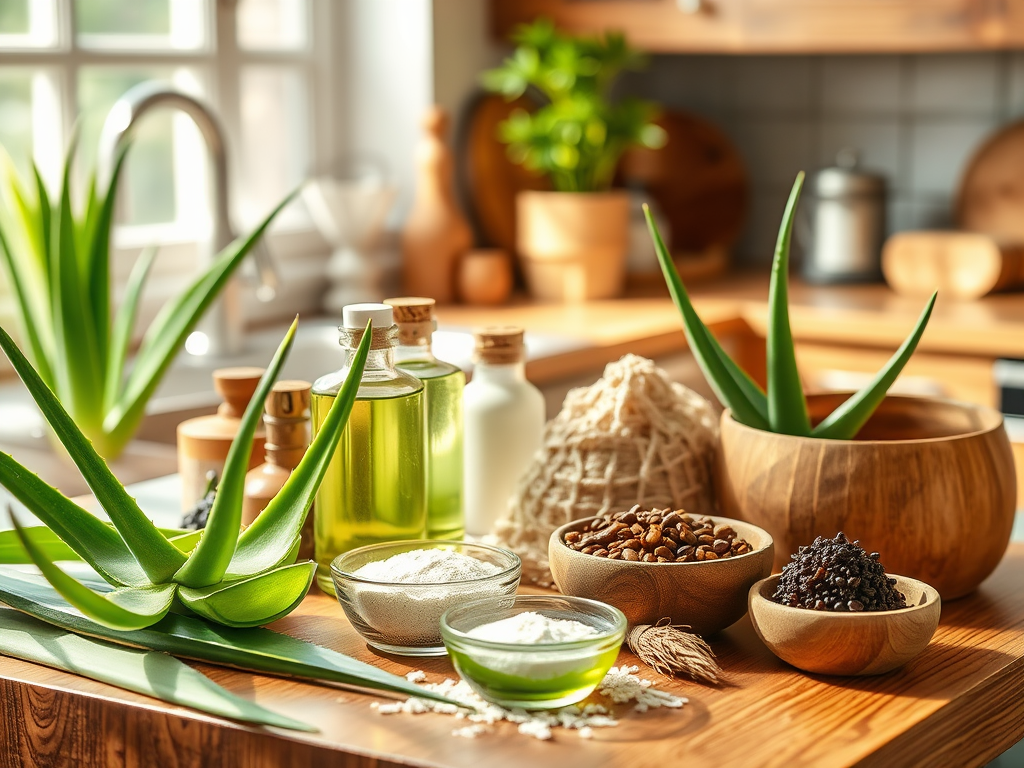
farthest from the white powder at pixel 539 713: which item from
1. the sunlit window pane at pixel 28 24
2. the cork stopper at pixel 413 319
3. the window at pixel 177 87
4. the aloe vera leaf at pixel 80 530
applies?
the sunlit window pane at pixel 28 24

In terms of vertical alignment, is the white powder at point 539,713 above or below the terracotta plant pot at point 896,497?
below

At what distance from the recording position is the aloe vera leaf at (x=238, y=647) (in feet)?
2.90

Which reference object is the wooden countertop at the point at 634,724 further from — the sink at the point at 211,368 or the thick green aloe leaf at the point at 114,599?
the sink at the point at 211,368

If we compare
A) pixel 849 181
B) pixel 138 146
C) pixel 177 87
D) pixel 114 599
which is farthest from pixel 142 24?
pixel 114 599

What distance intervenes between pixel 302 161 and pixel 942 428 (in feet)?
7.26

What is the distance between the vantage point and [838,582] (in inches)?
35.9

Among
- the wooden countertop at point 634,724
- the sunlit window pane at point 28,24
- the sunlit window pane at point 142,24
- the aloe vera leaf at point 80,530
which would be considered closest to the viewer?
the wooden countertop at point 634,724

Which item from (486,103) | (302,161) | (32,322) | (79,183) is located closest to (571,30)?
(486,103)

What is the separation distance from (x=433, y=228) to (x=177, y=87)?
78 cm

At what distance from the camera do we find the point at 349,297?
9.87ft

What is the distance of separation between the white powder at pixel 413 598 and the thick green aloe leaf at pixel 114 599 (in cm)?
13

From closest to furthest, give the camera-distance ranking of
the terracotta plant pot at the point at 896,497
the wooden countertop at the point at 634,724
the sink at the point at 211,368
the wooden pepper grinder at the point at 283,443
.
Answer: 1. the wooden countertop at the point at 634,724
2. the terracotta plant pot at the point at 896,497
3. the wooden pepper grinder at the point at 283,443
4. the sink at the point at 211,368

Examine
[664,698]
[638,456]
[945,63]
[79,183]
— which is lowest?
[664,698]

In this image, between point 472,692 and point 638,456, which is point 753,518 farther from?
point 472,692
